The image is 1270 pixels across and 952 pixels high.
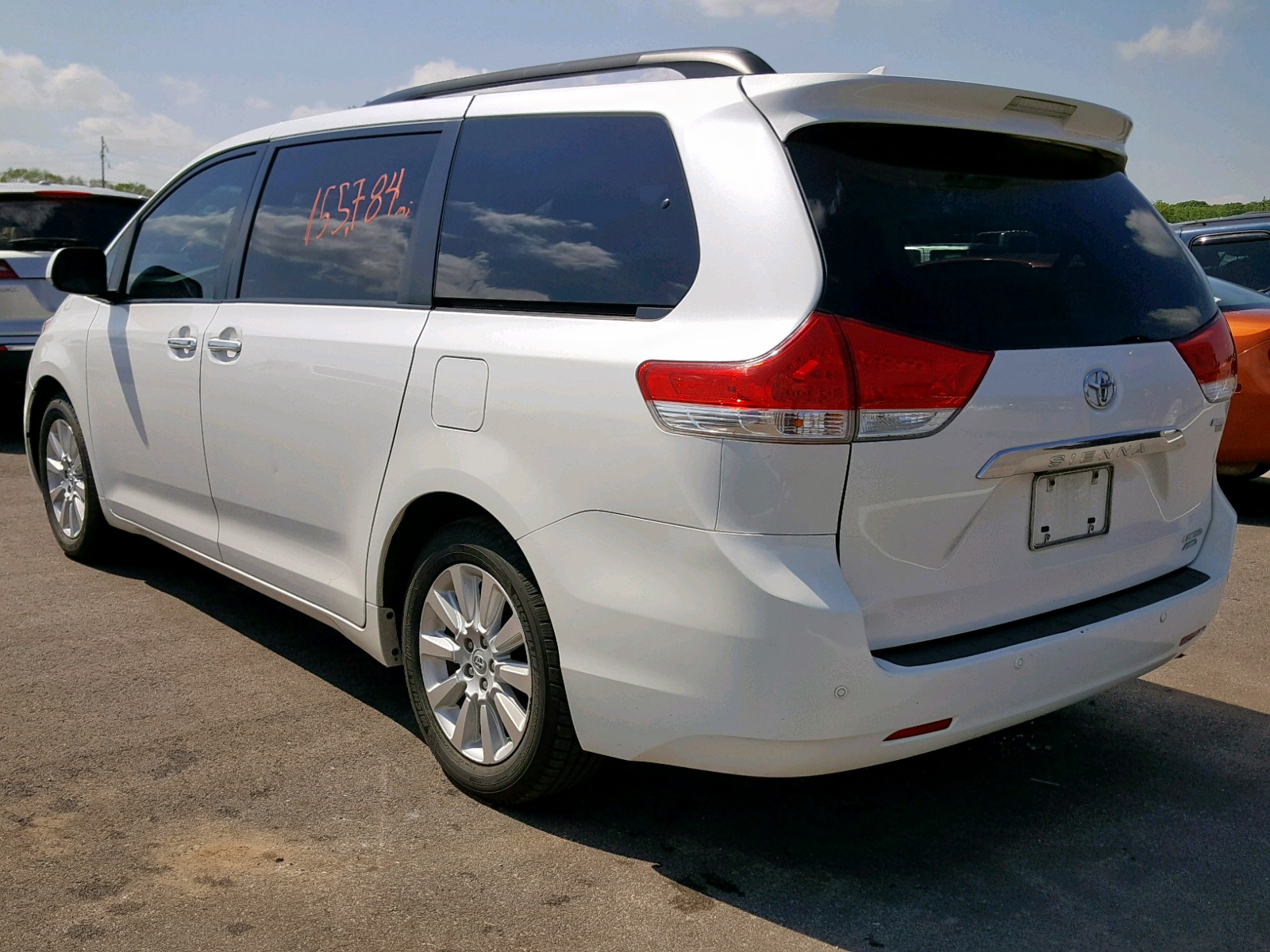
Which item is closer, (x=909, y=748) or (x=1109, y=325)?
(x=909, y=748)

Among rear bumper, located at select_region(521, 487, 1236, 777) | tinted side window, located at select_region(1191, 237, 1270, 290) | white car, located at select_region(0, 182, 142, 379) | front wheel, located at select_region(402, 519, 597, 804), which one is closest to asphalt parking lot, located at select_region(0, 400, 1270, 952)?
front wheel, located at select_region(402, 519, 597, 804)

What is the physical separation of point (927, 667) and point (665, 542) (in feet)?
2.04

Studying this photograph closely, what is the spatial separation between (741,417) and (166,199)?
327 centimetres

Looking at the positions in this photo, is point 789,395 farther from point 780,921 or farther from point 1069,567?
point 780,921

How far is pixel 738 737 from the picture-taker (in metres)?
2.52

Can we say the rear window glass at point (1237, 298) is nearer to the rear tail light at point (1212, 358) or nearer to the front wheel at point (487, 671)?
the rear tail light at point (1212, 358)

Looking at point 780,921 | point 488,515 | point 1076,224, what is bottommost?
point 780,921

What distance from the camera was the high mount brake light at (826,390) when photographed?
241cm

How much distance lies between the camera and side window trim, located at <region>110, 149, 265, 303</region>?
4145 millimetres

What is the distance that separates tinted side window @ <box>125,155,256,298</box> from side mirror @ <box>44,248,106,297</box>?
0.11 metres

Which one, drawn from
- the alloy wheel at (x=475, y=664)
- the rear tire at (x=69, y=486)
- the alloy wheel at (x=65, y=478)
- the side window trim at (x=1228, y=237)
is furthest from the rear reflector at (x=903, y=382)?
the side window trim at (x=1228, y=237)

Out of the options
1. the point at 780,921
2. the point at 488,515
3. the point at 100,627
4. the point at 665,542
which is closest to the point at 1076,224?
the point at 665,542

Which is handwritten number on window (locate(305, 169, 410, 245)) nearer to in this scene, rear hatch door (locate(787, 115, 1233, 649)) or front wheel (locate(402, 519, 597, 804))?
front wheel (locate(402, 519, 597, 804))

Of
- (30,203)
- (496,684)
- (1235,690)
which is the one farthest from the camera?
(30,203)
